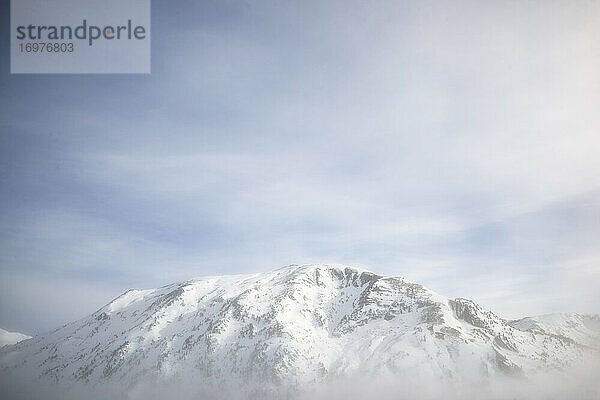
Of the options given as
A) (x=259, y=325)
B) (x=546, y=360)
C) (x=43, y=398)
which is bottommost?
(x=43, y=398)

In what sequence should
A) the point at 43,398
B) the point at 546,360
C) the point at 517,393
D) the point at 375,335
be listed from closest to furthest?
the point at 517,393
the point at 546,360
the point at 375,335
the point at 43,398

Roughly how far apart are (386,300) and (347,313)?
18.7 metres

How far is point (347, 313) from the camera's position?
194 m

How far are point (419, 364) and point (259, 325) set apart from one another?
72070 mm

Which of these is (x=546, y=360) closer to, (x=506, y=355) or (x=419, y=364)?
(x=506, y=355)

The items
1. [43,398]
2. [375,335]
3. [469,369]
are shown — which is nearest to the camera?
[469,369]

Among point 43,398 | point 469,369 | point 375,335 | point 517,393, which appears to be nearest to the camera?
point 517,393

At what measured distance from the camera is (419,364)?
154 meters

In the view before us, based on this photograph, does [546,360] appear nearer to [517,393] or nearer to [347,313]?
[517,393]

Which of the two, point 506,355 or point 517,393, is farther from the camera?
point 506,355

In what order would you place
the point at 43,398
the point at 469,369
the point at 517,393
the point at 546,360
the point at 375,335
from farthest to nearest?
the point at 43,398
the point at 375,335
the point at 546,360
the point at 469,369
the point at 517,393

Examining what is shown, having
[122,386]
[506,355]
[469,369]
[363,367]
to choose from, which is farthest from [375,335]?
[122,386]

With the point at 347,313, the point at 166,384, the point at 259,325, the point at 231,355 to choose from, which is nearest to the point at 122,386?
the point at 166,384

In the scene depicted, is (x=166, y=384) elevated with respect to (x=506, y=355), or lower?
lower
